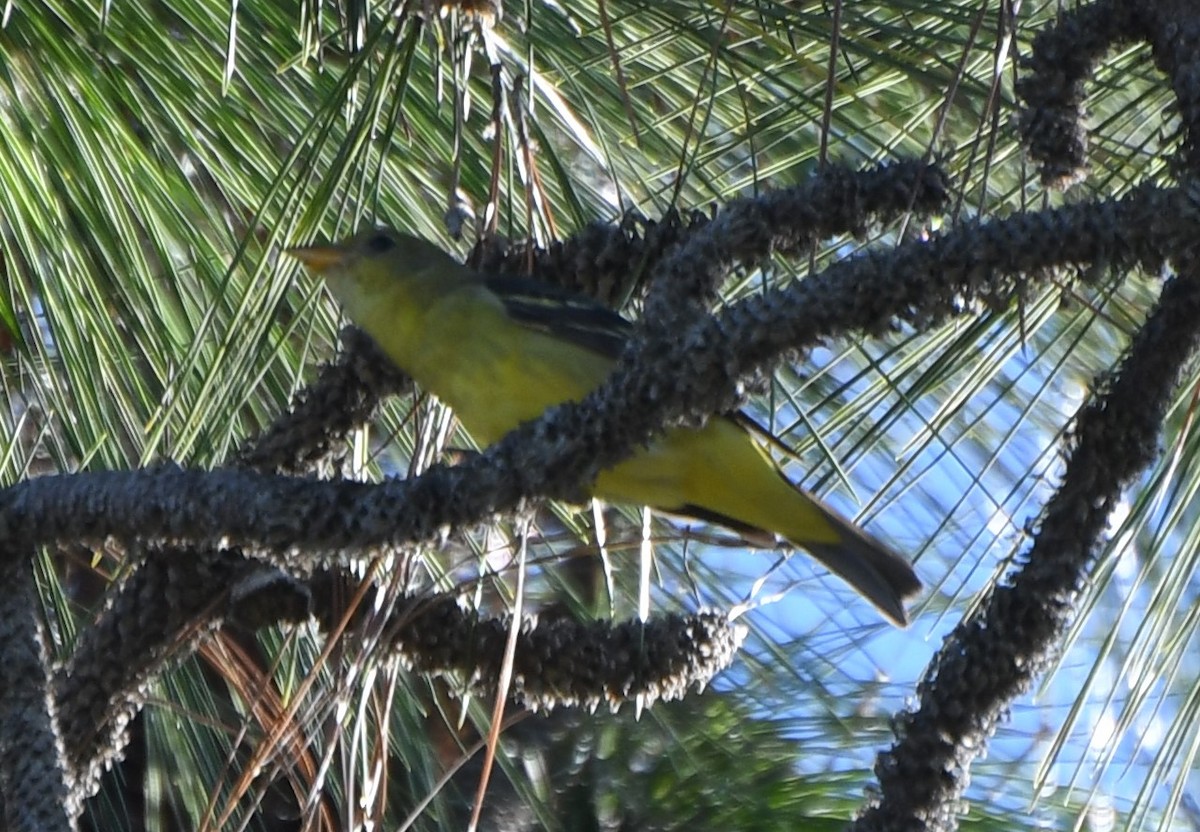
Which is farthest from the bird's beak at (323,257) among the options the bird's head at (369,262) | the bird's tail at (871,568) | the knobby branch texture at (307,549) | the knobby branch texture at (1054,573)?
the knobby branch texture at (1054,573)

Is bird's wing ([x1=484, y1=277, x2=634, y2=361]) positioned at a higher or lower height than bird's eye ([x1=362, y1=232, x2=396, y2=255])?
higher

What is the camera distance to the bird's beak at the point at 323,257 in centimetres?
175

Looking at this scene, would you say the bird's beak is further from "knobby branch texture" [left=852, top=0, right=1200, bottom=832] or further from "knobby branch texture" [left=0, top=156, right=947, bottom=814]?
"knobby branch texture" [left=852, top=0, right=1200, bottom=832]

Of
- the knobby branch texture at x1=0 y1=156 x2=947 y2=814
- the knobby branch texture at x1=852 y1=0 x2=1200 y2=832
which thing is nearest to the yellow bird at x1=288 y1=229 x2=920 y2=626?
the knobby branch texture at x1=0 y1=156 x2=947 y2=814

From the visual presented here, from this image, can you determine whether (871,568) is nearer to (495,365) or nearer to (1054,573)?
(495,365)

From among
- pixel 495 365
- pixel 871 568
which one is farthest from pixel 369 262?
pixel 871 568

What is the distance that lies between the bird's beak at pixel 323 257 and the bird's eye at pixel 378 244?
1.1 inches

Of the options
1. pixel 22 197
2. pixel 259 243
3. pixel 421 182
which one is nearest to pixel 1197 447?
pixel 421 182

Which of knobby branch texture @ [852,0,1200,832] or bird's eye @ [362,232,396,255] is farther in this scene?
bird's eye @ [362,232,396,255]

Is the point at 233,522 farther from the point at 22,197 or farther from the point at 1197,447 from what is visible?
the point at 1197,447

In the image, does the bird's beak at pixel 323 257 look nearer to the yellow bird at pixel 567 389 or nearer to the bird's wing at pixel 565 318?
the yellow bird at pixel 567 389

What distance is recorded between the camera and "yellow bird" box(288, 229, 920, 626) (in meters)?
1.85

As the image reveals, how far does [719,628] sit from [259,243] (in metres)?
0.80

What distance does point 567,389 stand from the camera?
1910mm
